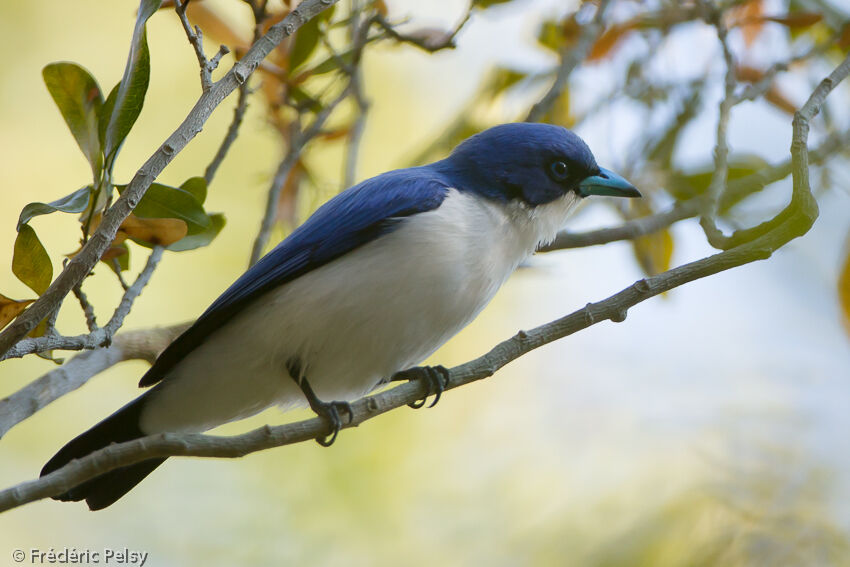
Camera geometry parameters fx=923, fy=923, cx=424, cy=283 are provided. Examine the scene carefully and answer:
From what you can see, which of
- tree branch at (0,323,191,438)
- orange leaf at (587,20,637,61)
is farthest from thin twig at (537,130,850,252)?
tree branch at (0,323,191,438)

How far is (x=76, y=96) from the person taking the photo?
298 centimetres

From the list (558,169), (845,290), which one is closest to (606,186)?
(558,169)

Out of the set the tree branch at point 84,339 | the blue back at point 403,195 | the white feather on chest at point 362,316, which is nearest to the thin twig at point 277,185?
the blue back at point 403,195

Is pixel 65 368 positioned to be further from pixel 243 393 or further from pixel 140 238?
pixel 243 393

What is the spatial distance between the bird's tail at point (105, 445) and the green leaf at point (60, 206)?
3.77 ft

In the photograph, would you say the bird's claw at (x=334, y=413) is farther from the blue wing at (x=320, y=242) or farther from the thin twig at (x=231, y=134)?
the thin twig at (x=231, y=134)

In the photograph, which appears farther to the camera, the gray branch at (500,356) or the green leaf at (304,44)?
the green leaf at (304,44)

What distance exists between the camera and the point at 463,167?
4.16 meters

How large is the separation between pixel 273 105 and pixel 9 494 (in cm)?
284

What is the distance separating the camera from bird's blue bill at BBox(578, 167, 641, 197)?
159 inches

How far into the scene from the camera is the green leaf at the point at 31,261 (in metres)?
2.91

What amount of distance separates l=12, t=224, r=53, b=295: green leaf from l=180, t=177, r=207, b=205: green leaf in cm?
63

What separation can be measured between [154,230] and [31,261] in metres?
0.44

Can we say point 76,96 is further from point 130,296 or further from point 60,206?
point 130,296
